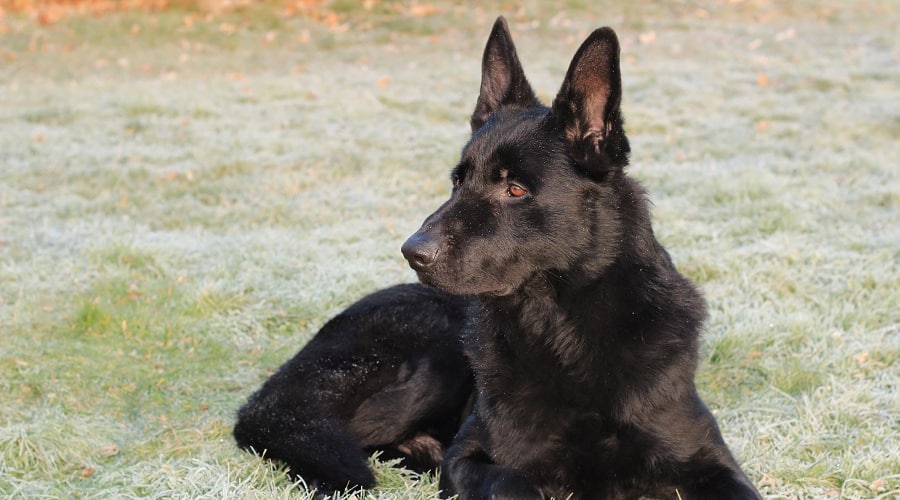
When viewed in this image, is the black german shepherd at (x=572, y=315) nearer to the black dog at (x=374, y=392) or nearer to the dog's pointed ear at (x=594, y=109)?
the dog's pointed ear at (x=594, y=109)

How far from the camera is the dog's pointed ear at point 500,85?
3406 mm

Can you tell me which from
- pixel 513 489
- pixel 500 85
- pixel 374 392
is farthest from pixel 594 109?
pixel 374 392

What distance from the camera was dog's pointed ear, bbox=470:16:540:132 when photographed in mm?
3406

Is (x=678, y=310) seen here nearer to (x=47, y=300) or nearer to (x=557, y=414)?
(x=557, y=414)

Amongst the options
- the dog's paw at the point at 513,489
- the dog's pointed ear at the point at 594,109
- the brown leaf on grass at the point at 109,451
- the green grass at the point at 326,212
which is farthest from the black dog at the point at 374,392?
the dog's pointed ear at the point at 594,109

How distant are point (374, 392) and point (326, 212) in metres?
3.79

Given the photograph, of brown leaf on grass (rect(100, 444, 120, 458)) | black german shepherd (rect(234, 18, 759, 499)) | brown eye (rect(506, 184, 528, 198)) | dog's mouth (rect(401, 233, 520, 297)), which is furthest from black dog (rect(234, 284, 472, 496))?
brown eye (rect(506, 184, 528, 198))

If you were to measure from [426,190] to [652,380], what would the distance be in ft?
16.7

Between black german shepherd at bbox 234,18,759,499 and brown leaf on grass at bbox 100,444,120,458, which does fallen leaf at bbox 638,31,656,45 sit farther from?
brown leaf on grass at bbox 100,444,120,458

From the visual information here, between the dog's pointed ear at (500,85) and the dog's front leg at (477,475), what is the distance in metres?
1.15

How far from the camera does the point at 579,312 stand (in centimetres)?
302

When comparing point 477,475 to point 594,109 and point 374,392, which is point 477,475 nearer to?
point 374,392

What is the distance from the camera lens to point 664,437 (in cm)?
292

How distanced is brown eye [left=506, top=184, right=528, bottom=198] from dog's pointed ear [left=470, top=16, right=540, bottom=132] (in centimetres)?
45
